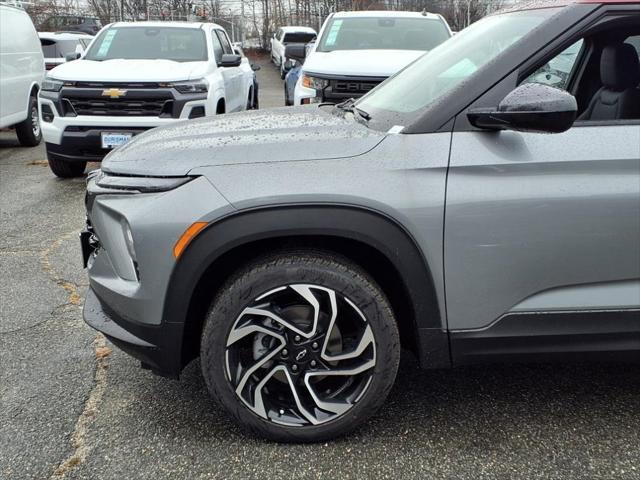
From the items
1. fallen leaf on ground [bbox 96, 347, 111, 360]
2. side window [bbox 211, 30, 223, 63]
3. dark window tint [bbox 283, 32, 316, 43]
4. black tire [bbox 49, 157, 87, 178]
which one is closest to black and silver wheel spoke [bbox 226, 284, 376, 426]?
fallen leaf on ground [bbox 96, 347, 111, 360]

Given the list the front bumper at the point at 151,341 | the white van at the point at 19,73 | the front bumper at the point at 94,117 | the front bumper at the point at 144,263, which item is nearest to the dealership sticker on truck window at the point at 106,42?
the front bumper at the point at 94,117

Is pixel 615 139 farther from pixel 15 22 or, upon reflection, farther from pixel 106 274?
pixel 15 22

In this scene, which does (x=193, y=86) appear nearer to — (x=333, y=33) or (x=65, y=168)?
(x=65, y=168)

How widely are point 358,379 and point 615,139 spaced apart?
1.30 m

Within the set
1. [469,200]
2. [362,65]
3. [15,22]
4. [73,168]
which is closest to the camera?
[469,200]

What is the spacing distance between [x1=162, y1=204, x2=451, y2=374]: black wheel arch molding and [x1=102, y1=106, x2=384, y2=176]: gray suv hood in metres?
0.23

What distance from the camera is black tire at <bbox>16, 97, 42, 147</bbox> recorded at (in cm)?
979

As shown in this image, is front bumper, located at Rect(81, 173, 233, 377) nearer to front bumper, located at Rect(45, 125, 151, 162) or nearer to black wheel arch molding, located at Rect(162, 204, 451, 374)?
black wheel arch molding, located at Rect(162, 204, 451, 374)

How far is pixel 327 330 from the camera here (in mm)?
2324

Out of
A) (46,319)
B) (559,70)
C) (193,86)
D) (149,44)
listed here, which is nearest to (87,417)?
(46,319)

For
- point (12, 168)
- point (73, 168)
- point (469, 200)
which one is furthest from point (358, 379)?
point (12, 168)

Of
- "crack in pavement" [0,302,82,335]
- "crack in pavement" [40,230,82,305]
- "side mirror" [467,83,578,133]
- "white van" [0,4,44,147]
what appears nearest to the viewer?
"side mirror" [467,83,578,133]

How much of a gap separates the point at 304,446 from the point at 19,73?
28.8 ft

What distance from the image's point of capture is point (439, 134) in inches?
89.3
